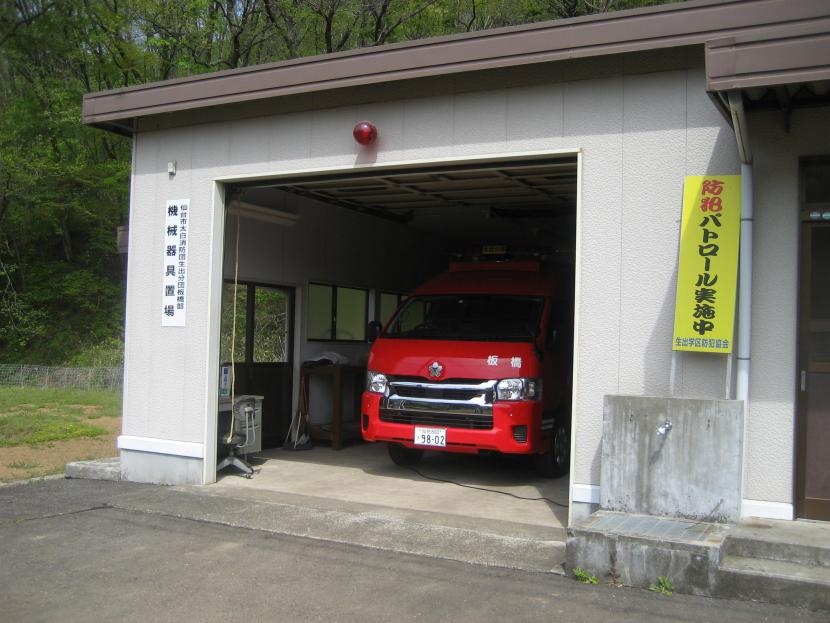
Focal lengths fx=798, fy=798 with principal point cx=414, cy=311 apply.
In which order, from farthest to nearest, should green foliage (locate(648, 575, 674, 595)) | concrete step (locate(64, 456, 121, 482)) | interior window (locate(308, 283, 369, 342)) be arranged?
interior window (locate(308, 283, 369, 342)), concrete step (locate(64, 456, 121, 482)), green foliage (locate(648, 575, 674, 595))

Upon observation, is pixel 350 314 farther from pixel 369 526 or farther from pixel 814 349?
pixel 814 349

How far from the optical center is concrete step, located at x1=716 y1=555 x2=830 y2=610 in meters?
4.85

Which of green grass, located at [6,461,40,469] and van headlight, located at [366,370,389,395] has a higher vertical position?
van headlight, located at [366,370,389,395]

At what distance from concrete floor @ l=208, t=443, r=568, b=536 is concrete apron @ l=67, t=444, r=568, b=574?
0.4 inches

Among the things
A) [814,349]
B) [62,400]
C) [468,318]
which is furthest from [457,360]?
[62,400]

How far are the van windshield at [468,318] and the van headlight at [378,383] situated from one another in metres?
0.62

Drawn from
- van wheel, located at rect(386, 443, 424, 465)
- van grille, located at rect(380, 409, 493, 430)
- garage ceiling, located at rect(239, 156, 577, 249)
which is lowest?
van wheel, located at rect(386, 443, 424, 465)

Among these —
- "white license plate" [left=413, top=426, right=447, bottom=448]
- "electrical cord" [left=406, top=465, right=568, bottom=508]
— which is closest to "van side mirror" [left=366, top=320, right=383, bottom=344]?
"electrical cord" [left=406, top=465, right=568, bottom=508]

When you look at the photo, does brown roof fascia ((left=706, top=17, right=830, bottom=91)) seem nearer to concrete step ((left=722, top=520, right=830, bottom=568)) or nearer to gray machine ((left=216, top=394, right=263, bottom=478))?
concrete step ((left=722, top=520, right=830, bottom=568))

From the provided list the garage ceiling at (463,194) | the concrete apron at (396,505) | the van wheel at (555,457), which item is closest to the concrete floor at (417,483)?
the concrete apron at (396,505)

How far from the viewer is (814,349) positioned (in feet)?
20.0

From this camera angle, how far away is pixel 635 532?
5.47 m

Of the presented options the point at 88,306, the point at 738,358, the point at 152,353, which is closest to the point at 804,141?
the point at 738,358

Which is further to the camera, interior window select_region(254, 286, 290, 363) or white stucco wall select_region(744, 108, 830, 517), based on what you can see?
interior window select_region(254, 286, 290, 363)
